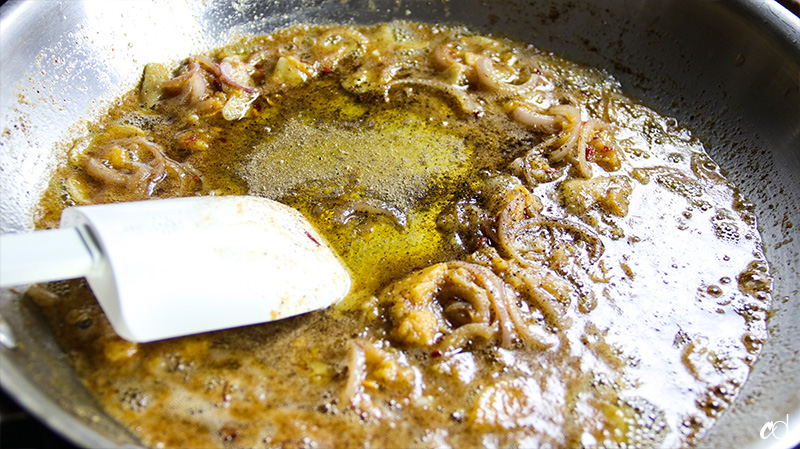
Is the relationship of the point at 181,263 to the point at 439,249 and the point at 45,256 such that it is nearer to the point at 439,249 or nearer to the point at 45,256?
the point at 45,256

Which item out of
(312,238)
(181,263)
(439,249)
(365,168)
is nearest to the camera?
(181,263)

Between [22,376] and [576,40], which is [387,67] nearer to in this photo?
[576,40]

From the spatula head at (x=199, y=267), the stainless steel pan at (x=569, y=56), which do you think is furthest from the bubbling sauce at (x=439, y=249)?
the spatula head at (x=199, y=267)

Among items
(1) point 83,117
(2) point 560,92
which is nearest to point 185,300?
(1) point 83,117

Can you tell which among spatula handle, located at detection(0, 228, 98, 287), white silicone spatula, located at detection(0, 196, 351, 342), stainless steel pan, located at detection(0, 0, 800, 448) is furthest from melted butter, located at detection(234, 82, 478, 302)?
spatula handle, located at detection(0, 228, 98, 287)

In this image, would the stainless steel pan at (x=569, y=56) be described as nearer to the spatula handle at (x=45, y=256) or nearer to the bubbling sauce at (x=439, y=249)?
the bubbling sauce at (x=439, y=249)
